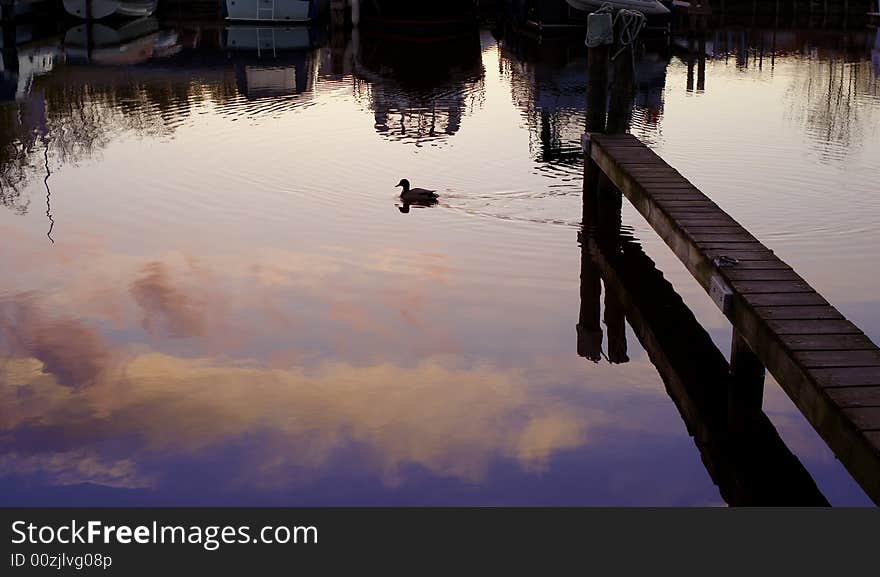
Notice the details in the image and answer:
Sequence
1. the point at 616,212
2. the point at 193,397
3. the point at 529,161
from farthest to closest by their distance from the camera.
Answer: the point at 529,161, the point at 616,212, the point at 193,397

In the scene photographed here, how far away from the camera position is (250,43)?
137 ft

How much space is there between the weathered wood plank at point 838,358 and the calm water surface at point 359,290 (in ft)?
3.37

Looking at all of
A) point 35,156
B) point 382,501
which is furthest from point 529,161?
point 382,501

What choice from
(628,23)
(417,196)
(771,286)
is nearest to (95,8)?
(417,196)

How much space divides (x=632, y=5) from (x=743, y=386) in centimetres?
3431

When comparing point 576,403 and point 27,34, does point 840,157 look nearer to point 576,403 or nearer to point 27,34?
point 576,403

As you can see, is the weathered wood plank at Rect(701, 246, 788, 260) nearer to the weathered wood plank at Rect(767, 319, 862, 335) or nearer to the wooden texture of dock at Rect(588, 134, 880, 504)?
the wooden texture of dock at Rect(588, 134, 880, 504)

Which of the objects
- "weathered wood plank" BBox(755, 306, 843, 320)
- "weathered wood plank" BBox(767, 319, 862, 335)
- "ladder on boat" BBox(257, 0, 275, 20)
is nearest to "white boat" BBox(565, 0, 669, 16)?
"ladder on boat" BBox(257, 0, 275, 20)

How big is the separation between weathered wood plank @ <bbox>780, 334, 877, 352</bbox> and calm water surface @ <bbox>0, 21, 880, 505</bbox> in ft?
3.36

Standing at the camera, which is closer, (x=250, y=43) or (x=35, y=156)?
(x=35, y=156)

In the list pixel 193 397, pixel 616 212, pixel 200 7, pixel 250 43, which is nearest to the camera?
pixel 193 397

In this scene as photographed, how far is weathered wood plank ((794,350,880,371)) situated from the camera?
7.50 metres

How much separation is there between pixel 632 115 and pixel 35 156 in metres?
11.1
